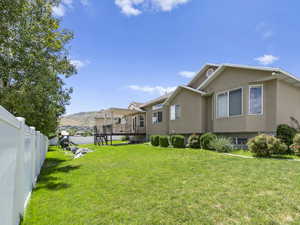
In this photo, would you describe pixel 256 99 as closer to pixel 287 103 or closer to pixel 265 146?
pixel 287 103

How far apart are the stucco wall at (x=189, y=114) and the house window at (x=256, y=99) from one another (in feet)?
13.0

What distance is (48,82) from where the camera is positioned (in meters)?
9.01

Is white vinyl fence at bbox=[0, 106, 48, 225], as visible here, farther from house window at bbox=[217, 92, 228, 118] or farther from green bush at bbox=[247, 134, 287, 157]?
house window at bbox=[217, 92, 228, 118]

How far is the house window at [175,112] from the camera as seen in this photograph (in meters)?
18.5

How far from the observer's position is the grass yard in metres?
3.41

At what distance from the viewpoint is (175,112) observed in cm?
1886

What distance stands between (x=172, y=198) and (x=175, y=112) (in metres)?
14.8

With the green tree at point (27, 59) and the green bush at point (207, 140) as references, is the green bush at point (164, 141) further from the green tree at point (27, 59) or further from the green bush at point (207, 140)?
the green tree at point (27, 59)

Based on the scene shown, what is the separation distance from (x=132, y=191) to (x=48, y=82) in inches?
269

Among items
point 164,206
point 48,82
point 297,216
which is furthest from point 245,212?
point 48,82

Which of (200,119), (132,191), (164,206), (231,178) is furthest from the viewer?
(200,119)

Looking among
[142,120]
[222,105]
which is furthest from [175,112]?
[142,120]

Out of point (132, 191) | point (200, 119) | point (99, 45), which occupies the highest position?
point (99, 45)

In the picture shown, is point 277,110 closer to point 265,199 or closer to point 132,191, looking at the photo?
point 265,199
